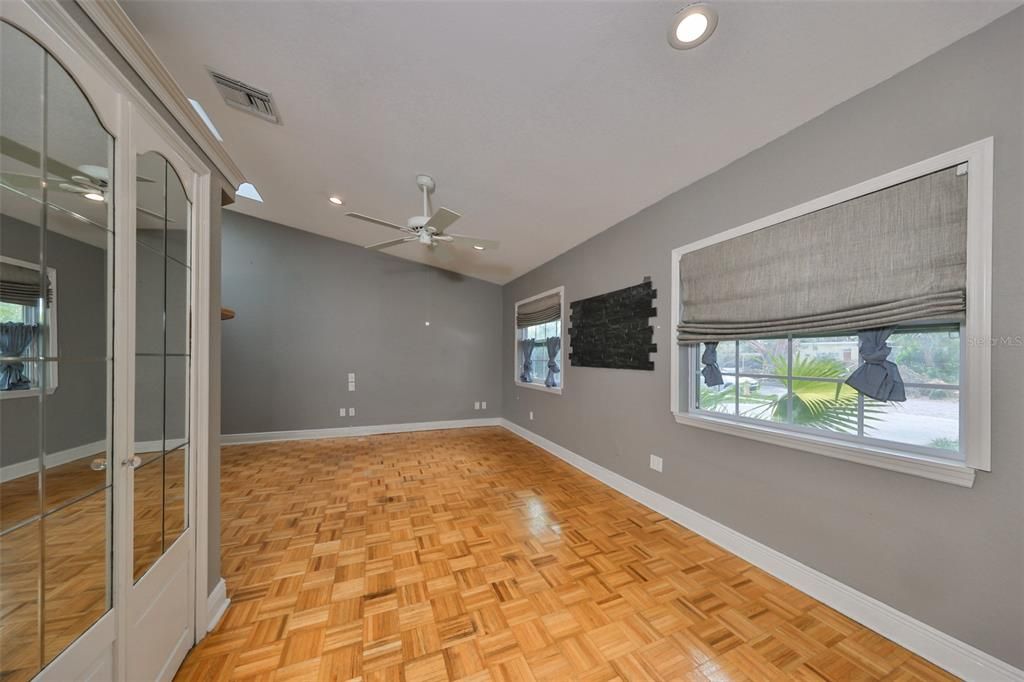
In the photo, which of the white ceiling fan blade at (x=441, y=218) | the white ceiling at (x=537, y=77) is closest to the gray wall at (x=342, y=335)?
the white ceiling at (x=537, y=77)

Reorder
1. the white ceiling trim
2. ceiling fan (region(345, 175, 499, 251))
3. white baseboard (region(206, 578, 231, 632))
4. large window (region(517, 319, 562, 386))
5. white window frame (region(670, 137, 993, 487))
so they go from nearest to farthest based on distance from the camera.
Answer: the white ceiling trim, white window frame (region(670, 137, 993, 487)), white baseboard (region(206, 578, 231, 632)), ceiling fan (region(345, 175, 499, 251)), large window (region(517, 319, 562, 386))

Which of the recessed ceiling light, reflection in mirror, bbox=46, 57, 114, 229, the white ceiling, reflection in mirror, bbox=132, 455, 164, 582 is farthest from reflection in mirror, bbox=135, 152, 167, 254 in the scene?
the recessed ceiling light

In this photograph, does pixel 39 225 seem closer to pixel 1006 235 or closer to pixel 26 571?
pixel 26 571

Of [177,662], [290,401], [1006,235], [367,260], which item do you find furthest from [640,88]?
[290,401]

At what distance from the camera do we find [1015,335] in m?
1.21

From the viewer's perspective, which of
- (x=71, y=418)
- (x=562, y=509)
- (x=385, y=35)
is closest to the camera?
(x=71, y=418)

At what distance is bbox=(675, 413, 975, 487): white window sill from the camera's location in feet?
4.37

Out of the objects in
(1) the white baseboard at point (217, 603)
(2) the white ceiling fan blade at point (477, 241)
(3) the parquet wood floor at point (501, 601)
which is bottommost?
(3) the parquet wood floor at point (501, 601)

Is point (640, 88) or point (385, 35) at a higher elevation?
point (385, 35)

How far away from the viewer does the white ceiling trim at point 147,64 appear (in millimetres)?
978

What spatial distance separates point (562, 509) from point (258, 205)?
5.14 meters

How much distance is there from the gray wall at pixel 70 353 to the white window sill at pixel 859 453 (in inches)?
114

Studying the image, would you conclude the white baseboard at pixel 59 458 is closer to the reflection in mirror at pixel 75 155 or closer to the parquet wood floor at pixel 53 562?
the parquet wood floor at pixel 53 562

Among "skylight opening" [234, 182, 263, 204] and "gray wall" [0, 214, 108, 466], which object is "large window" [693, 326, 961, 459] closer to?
"gray wall" [0, 214, 108, 466]
